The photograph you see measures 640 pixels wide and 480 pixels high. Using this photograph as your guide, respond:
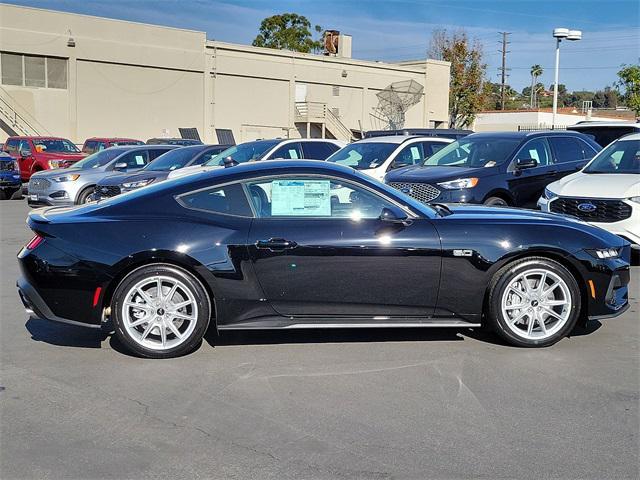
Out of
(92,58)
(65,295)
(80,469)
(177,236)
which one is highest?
(92,58)

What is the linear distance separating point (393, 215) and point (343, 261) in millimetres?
557

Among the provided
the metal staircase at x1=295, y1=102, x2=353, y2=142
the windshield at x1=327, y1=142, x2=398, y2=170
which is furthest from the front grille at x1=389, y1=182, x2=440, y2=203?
the metal staircase at x1=295, y1=102, x2=353, y2=142

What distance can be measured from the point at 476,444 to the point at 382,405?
29.6 inches

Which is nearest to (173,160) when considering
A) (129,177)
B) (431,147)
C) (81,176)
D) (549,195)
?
(129,177)

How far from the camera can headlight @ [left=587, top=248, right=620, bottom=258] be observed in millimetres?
5886

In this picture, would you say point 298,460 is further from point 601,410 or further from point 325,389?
point 601,410

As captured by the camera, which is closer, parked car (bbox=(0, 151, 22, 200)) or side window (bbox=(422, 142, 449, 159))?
side window (bbox=(422, 142, 449, 159))

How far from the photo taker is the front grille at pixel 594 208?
352 inches

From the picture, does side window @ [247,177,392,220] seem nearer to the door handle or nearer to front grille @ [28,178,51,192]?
the door handle

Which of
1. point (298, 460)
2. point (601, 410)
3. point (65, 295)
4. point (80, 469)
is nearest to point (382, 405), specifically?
point (298, 460)

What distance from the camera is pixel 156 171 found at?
48.9 ft

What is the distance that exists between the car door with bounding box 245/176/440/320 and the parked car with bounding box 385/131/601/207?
4.71m

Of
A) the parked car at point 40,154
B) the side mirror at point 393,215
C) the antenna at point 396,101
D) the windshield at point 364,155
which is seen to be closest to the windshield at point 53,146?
the parked car at point 40,154

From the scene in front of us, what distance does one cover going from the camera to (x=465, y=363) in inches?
214
